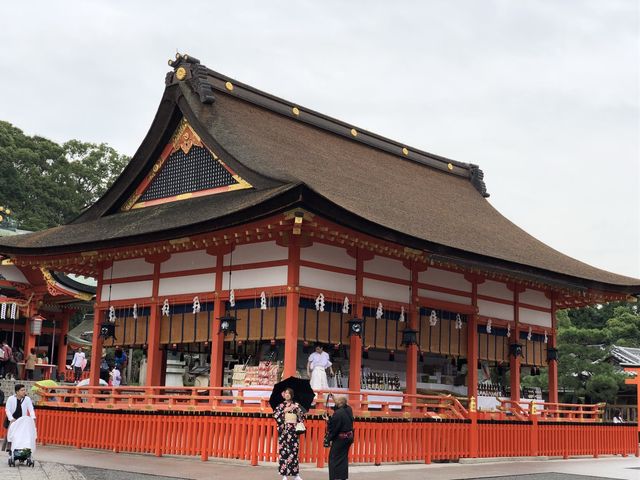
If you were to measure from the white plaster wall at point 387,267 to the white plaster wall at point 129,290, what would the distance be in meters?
5.56

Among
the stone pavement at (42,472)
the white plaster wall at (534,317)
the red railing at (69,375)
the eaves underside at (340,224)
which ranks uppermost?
the eaves underside at (340,224)

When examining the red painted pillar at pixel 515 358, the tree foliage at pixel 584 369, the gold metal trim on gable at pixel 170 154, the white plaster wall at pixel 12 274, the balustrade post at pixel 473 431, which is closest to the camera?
the balustrade post at pixel 473 431

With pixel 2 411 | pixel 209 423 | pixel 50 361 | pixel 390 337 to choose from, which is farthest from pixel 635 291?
pixel 50 361

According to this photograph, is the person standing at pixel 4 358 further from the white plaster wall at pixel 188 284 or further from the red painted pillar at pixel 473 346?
the red painted pillar at pixel 473 346

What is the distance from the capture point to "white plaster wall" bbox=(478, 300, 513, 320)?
22.7 m

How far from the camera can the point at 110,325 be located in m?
21.3

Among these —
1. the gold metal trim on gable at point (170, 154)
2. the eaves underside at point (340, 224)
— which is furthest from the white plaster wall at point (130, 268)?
the gold metal trim on gable at point (170, 154)

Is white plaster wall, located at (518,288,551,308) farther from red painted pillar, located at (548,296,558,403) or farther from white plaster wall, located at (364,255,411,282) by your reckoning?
white plaster wall, located at (364,255,411,282)

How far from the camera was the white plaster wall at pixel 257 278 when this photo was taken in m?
18.0

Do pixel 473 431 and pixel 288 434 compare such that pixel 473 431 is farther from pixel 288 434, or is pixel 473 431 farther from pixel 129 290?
pixel 129 290

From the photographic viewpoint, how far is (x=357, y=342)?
733 inches

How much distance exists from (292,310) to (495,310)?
7845 mm

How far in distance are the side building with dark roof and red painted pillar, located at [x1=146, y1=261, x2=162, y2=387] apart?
4cm

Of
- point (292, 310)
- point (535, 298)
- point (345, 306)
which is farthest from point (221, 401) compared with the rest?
point (535, 298)
